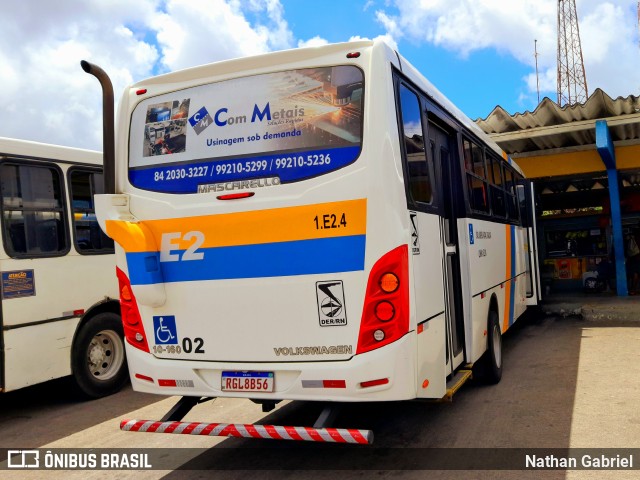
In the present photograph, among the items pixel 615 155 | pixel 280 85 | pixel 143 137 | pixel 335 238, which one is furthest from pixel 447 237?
pixel 615 155

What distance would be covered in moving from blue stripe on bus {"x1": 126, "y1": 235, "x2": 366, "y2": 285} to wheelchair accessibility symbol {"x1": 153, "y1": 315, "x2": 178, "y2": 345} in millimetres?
313

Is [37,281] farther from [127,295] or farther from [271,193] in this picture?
[271,193]

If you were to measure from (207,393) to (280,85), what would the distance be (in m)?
2.37

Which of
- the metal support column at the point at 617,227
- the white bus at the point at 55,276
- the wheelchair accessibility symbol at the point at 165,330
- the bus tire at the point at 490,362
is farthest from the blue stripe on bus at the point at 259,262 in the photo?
the metal support column at the point at 617,227

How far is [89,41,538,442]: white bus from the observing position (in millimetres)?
3969

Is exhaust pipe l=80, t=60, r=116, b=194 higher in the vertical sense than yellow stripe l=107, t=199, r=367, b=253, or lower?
higher

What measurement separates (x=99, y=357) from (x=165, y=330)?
3.29 metres

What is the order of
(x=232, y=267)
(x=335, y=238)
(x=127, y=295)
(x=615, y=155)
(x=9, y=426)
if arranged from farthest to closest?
(x=615, y=155)
(x=9, y=426)
(x=127, y=295)
(x=232, y=267)
(x=335, y=238)

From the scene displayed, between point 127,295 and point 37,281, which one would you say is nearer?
point 127,295

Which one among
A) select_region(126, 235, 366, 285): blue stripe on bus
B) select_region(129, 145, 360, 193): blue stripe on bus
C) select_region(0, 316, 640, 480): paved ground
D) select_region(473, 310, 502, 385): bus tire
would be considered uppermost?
select_region(129, 145, 360, 193): blue stripe on bus

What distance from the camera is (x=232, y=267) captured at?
430cm

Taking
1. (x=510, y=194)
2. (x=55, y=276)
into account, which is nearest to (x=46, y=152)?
(x=55, y=276)

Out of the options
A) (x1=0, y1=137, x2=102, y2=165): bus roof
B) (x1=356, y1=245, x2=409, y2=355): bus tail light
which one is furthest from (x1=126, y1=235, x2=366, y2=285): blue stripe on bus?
(x1=0, y1=137, x2=102, y2=165): bus roof

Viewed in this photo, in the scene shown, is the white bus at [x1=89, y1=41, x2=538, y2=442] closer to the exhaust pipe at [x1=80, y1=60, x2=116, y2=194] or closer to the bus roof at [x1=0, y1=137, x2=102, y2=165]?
the exhaust pipe at [x1=80, y1=60, x2=116, y2=194]
